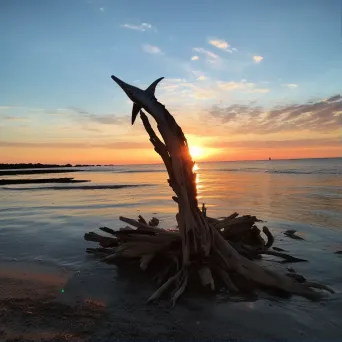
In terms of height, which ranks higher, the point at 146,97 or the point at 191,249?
the point at 146,97

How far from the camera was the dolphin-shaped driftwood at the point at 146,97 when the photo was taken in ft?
18.0

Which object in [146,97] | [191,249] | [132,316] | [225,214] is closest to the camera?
[132,316]

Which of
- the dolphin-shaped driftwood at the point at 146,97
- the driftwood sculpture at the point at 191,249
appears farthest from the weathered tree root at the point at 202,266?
the dolphin-shaped driftwood at the point at 146,97

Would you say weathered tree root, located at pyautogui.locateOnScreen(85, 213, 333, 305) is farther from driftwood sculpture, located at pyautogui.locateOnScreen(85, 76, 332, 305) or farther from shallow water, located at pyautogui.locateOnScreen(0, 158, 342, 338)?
shallow water, located at pyautogui.locateOnScreen(0, 158, 342, 338)

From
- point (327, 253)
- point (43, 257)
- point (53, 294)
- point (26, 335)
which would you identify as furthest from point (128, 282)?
point (327, 253)

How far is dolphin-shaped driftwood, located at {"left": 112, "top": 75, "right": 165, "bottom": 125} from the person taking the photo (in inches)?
216

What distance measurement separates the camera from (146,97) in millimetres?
5512

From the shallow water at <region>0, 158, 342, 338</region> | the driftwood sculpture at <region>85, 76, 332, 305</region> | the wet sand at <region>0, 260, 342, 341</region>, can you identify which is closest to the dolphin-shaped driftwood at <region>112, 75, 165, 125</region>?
the driftwood sculpture at <region>85, 76, 332, 305</region>

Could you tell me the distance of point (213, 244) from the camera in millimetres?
5676

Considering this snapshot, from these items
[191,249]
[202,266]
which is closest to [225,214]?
[191,249]

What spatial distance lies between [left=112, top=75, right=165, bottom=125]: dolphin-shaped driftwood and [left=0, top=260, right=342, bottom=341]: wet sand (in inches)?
115

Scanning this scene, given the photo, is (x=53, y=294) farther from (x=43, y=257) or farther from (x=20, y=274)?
(x=43, y=257)

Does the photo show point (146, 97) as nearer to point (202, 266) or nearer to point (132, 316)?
point (202, 266)

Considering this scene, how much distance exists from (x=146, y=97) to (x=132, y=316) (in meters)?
3.39
